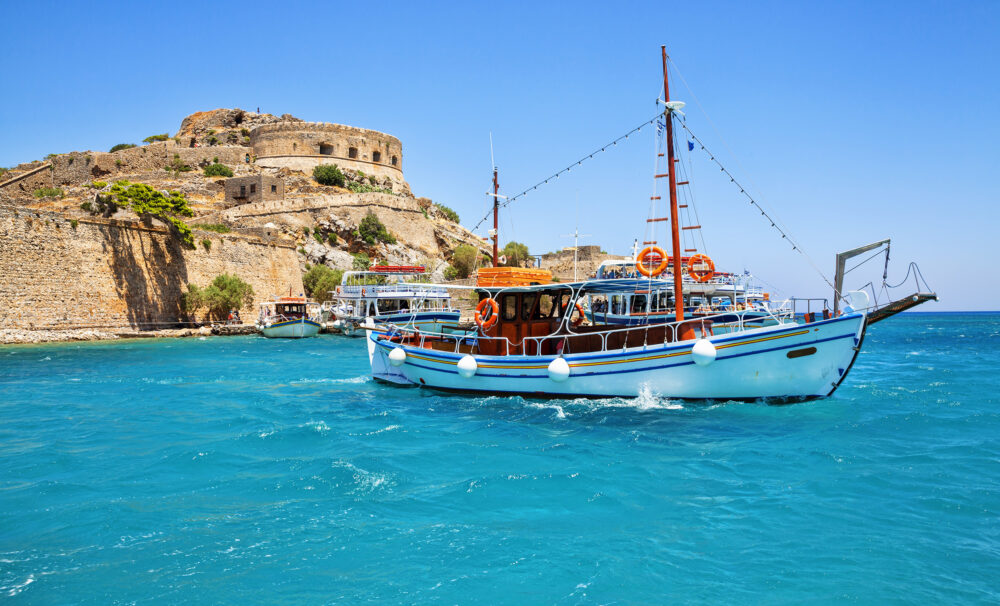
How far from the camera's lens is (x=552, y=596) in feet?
14.9

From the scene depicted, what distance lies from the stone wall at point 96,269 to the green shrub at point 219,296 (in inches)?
23.6

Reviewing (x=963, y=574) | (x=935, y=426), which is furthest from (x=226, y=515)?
(x=935, y=426)

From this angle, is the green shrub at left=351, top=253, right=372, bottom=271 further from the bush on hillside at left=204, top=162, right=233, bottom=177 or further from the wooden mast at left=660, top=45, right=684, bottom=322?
the wooden mast at left=660, top=45, right=684, bottom=322

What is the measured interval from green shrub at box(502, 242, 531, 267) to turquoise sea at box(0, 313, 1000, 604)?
40.1 metres

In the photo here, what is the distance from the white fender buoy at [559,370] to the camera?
11766mm

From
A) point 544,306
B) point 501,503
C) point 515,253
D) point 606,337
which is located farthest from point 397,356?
point 515,253

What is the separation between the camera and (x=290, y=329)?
109ft

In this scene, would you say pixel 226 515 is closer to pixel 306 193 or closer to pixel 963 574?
pixel 963 574

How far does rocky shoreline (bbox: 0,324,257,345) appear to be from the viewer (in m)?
24.4

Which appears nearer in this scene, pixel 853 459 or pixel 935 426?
→ pixel 853 459

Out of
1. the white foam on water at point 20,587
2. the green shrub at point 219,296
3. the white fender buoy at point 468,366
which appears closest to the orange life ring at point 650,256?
the white fender buoy at point 468,366

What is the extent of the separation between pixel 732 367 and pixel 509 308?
498 centimetres

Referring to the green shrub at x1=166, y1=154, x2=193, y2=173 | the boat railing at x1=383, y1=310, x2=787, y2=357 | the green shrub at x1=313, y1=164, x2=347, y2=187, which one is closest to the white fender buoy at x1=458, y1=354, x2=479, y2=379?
the boat railing at x1=383, y1=310, x2=787, y2=357

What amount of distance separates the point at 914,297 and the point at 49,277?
29994 mm
